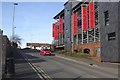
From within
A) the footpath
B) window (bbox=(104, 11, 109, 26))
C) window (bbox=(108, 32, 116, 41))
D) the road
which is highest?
window (bbox=(104, 11, 109, 26))

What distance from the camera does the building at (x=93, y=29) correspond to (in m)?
44.5

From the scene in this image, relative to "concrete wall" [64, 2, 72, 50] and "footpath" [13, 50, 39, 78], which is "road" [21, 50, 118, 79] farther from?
"concrete wall" [64, 2, 72, 50]

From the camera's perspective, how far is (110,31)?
45.8m

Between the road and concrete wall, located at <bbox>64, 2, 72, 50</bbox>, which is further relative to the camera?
concrete wall, located at <bbox>64, 2, 72, 50</bbox>

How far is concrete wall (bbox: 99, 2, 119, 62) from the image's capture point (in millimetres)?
43606

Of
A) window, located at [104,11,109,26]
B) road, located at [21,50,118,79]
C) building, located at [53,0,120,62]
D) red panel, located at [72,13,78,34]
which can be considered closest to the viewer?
road, located at [21,50,118,79]

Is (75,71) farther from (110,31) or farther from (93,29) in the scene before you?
(93,29)

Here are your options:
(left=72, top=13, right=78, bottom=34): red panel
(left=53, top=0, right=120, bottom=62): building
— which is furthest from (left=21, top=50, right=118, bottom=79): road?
(left=72, top=13, right=78, bottom=34): red panel

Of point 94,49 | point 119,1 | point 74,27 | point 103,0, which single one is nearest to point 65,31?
point 74,27

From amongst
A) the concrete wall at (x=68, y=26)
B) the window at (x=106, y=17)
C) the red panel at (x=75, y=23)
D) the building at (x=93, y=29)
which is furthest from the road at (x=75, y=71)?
the concrete wall at (x=68, y=26)

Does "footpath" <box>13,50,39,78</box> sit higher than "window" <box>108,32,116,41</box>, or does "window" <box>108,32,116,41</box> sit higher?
"window" <box>108,32,116,41</box>

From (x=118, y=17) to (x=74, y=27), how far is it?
117ft

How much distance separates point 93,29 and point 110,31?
18.6 metres

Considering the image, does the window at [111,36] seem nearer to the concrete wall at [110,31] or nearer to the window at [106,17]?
the concrete wall at [110,31]
